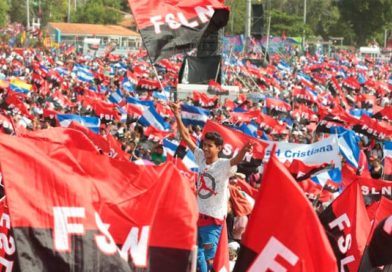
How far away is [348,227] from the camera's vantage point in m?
5.31

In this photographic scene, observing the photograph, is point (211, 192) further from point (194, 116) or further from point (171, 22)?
point (194, 116)

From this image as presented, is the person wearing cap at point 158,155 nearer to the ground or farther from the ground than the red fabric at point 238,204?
nearer to the ground

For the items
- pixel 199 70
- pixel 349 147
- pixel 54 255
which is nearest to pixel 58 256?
pixel 54 255

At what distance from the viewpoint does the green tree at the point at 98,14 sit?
9662 cm

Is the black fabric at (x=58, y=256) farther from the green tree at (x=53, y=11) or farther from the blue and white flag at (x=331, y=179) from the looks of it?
the green tree at (x=53, y=11)

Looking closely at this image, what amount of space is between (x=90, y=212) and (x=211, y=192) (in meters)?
2.33

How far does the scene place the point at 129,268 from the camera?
4320 mm

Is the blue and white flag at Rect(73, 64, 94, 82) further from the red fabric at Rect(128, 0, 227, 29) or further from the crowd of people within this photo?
the red fabric at Rect(128, 0, 227, 29)

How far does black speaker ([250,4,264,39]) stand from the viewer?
41.4 m

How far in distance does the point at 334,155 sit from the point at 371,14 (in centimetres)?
7120

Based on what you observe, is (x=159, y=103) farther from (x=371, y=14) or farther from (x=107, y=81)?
(x=371, y=14)

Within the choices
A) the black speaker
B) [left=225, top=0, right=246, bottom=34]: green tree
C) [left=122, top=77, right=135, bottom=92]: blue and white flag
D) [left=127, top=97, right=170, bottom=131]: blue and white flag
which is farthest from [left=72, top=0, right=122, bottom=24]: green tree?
[left=127, top=97, right=170, bottom=131]: blue and white flag

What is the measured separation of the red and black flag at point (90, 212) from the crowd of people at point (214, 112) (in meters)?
1.68

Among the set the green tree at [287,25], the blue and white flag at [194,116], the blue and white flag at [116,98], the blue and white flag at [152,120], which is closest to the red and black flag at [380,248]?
the blue and white flag at [152,120]
